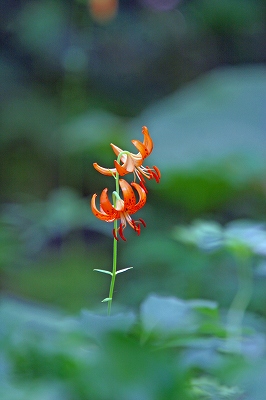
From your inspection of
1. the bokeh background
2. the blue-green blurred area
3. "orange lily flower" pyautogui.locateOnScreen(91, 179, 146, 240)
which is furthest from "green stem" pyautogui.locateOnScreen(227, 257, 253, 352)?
the bokeh background

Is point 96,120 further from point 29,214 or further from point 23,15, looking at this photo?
point 29,214

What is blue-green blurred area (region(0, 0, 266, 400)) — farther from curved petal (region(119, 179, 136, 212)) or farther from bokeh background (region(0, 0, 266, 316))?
curved petal (region(119, 179, 136, 212))

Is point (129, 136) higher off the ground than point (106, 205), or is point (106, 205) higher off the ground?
point (129, 136)

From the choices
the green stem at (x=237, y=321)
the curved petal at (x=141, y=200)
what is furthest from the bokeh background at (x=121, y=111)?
the curved petal at (x=141, y=200)

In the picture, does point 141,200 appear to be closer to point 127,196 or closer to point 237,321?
point 127,196

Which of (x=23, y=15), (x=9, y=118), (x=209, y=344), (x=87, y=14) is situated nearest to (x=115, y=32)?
(x=87, y=14)


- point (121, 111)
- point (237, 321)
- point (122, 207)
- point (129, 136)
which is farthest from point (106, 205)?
point (121, 111)

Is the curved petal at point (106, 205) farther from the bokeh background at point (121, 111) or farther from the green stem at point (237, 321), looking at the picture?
the bokeh background at point (121, 111)
